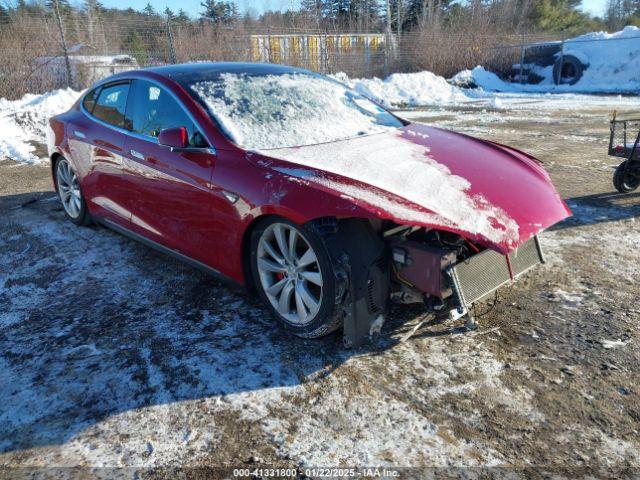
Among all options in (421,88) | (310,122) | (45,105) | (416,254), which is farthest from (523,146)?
(421,88)

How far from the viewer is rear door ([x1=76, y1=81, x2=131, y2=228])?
4055 mm

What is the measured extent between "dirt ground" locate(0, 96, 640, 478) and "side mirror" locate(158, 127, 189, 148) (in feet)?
3.47

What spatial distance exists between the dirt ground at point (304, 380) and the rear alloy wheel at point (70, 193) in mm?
1050

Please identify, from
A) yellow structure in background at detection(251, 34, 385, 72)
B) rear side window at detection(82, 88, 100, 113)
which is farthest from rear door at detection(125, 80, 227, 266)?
yellow structure in background at detection(251, 34, 385, 72)

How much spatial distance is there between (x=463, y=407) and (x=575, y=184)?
4.65m

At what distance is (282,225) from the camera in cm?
284

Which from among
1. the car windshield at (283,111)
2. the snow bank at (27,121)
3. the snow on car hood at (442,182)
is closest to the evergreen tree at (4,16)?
the snow bank at (27,121)

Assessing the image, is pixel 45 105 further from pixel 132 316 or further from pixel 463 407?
pixel 463 407

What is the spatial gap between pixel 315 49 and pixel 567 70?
10.2 m

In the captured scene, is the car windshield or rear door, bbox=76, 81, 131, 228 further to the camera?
rear door, bbox=76, 81, 131, 228

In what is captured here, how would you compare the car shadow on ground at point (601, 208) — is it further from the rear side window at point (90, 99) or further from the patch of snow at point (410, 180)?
the rear side window at point (90, 99)

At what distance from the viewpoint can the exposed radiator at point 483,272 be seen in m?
2.69

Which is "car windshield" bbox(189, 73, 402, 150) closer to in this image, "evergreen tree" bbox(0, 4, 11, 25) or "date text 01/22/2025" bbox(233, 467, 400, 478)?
"date text 01/22/2025" bbox(233, 467, 400, 478)

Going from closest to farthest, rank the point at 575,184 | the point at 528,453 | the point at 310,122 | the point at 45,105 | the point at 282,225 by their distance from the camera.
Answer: the point at 528,453
the point at 282,225
the point at 310,122
the point at 575,184
the point at 45,105
